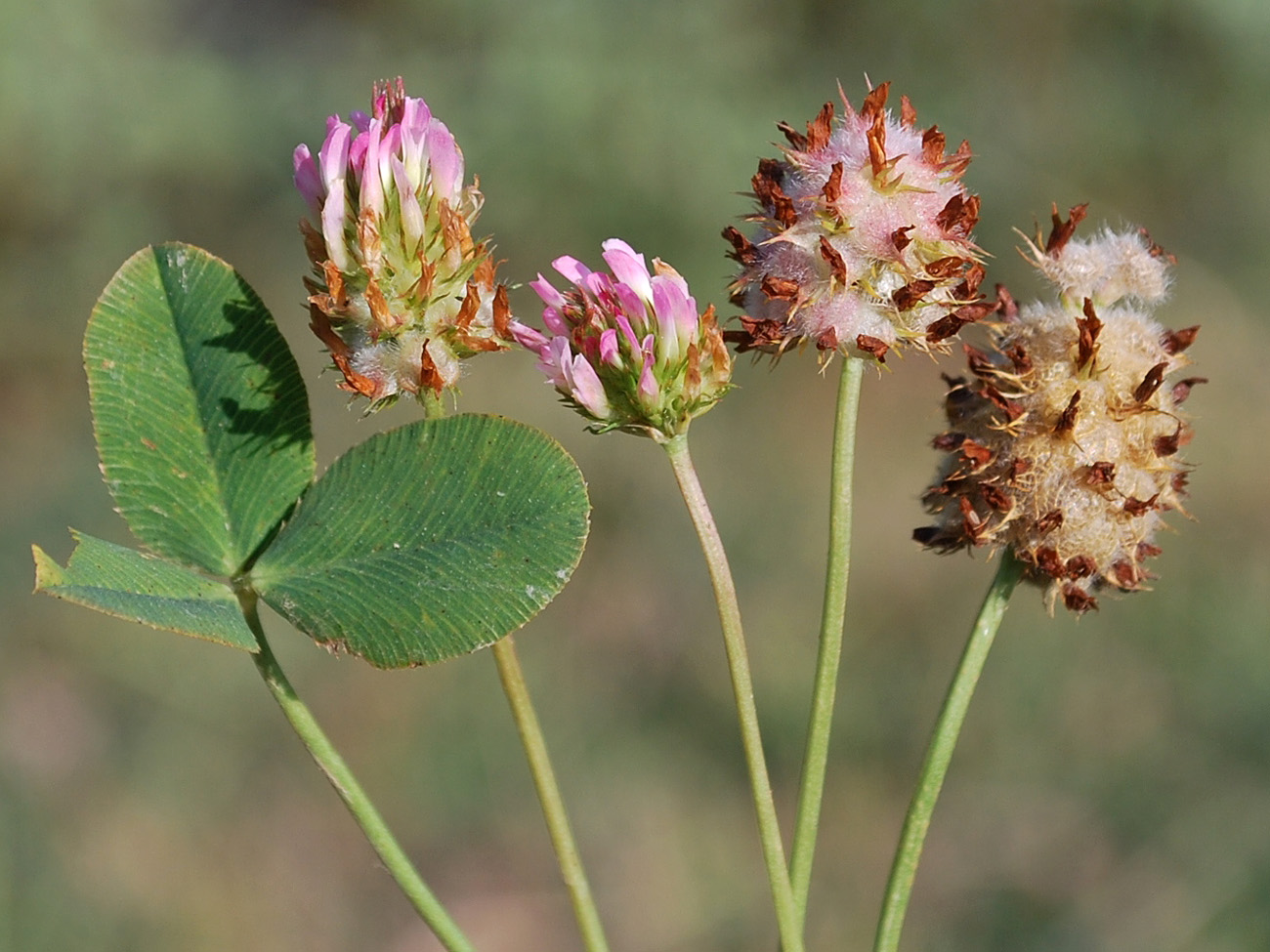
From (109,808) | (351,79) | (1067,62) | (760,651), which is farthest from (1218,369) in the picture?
(109,808)

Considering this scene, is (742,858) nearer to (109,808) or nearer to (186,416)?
(109,808)

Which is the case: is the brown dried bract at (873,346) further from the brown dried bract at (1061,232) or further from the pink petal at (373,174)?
the pink petal at (373,174)

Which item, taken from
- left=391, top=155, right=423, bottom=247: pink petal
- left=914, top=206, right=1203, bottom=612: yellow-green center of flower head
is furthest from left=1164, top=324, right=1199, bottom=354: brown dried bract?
left=391, top=155, right=423, bottom=247: pink petal

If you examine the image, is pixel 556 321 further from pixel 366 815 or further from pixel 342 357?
pixel 366 815

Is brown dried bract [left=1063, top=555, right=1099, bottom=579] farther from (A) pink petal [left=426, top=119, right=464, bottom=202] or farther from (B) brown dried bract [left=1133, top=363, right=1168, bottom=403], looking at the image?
(A) pink petal [left=426, top=119, right=464, bottom=202]

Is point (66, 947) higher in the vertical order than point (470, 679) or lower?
lower

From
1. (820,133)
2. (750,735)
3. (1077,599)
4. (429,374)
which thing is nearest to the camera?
(750,735)

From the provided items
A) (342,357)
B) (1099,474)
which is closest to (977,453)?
(1099,474)

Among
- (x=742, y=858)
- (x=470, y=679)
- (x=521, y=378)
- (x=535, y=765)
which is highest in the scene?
(x=521, y=378)
